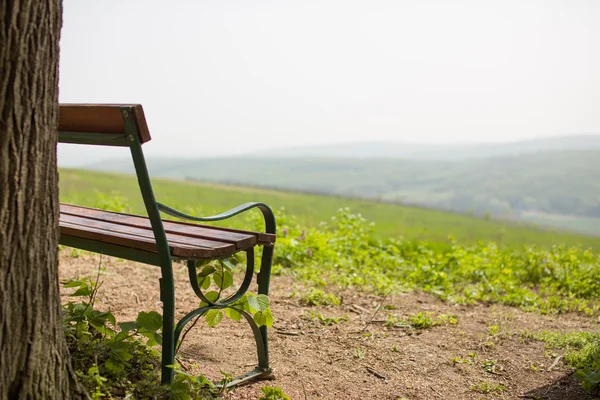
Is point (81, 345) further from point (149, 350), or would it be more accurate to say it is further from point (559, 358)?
point (559, 358)

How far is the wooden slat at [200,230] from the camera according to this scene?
2.57 meters

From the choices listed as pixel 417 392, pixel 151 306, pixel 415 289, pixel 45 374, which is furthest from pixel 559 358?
pixel 45 374

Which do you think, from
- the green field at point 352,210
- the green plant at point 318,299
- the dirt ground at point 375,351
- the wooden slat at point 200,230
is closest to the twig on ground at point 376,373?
the dirt ground at point 375,351

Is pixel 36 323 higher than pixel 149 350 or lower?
higher

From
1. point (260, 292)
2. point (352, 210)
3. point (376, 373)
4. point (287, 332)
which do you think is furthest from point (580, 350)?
point (352, 210)

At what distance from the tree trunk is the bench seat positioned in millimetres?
498

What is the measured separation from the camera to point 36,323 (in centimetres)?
186

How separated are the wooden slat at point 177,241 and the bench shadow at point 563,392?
1.79 metres

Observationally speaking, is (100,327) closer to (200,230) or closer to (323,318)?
(200,230)

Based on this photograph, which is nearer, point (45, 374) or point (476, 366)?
point (45, 374)

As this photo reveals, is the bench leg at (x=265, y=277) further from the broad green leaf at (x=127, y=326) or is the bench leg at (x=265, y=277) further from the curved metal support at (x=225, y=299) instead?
the broad green leaf at (x=127, y=326)

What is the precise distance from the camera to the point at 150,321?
2.50 meters

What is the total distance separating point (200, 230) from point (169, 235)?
0.69 ft

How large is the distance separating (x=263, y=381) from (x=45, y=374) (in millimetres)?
1262
